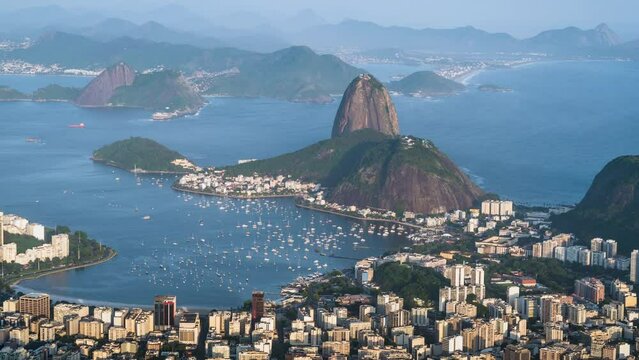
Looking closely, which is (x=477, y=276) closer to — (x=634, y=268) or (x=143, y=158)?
(x=634, y=268)

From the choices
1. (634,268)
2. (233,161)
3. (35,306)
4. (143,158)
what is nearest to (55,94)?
(233,161)

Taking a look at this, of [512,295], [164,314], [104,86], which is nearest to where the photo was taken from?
[164,314]

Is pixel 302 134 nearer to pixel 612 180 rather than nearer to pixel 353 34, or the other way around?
pixel 612 180

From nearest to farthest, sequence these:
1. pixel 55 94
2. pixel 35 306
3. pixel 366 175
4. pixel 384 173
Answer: pixel 35 306 → pixel 384 173 → pixel 366 175 → pixel 55 94

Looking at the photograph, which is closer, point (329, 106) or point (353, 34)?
point (329, 106)

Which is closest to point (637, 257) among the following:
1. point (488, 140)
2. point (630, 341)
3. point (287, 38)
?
point (630, 341)

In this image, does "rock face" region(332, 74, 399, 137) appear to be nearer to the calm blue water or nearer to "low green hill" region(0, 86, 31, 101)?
the calm blue water
